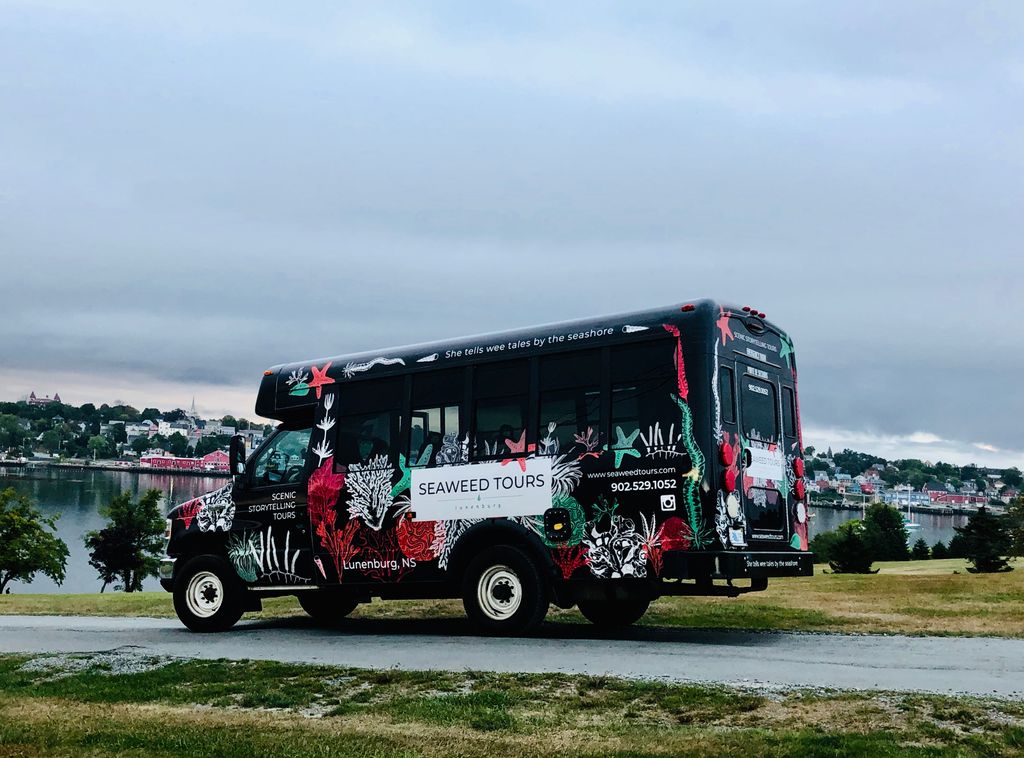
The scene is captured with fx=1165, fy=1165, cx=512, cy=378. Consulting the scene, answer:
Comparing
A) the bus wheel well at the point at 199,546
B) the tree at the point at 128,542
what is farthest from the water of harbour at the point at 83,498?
the bus wheel well at the point at 199,546

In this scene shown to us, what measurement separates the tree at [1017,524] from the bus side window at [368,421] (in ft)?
206

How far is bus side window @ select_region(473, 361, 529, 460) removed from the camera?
12398 millimetres

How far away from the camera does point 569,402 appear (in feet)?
39.5

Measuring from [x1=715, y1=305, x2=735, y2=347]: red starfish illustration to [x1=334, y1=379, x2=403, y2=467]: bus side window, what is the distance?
391 centimetres

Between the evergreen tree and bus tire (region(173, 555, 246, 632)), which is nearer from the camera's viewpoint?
bus tire (region(173, 555, 246, 632))

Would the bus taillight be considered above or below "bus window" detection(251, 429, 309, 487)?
below

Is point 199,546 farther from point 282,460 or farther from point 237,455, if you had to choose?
point 282,460

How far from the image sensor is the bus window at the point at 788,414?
1266 centimetres

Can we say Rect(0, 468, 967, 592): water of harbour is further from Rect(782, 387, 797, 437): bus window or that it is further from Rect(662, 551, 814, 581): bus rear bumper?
Rect(662, 551, 814, 581): bus rear bumper

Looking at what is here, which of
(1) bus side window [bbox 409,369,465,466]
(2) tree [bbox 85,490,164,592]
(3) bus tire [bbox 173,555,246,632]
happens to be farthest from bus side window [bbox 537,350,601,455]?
(2) tree [bbox 85,490,164,592]

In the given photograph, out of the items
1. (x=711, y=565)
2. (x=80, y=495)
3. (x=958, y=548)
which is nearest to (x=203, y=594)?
(x=711, y=565)

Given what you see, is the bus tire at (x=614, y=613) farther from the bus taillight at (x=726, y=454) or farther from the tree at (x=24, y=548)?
the tree at (x=24, y=548)

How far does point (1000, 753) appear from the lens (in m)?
6.20

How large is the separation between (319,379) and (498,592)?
371 centimetres
